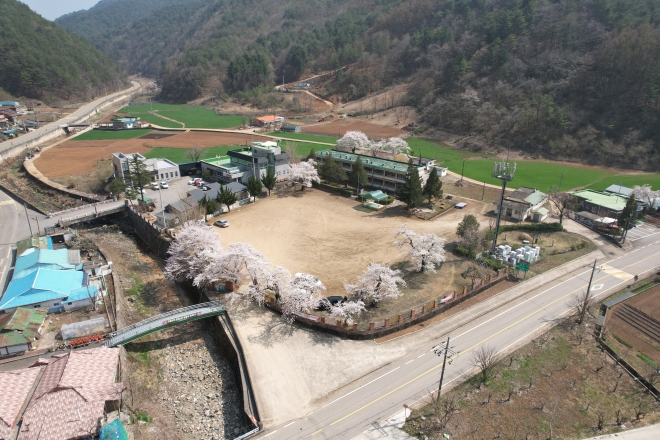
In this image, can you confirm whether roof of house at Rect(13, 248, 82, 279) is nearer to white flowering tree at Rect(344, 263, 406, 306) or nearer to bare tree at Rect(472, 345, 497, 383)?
white flowering tree at Rect(344, 263, 406, 306)

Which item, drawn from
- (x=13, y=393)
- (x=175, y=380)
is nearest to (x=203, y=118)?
(x=175, y=380)

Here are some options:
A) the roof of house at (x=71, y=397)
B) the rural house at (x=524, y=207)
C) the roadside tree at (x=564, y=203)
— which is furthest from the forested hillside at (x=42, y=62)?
the roadside tree at (x=564, y=203)

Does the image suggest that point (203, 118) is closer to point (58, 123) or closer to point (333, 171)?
point (58, 123)

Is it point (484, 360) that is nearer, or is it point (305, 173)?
point (484, 360)

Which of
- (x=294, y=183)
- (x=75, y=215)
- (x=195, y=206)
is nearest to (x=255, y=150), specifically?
(x=294, y=183)

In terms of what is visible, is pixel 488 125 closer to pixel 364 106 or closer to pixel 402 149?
pixel 402 149

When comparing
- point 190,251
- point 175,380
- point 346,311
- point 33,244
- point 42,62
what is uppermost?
point 42,62

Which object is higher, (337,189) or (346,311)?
(346,311)

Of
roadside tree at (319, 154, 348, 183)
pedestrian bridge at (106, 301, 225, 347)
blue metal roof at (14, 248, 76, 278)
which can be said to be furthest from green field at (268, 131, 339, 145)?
pedestrian bridge at (106, 301, 225, 347)
